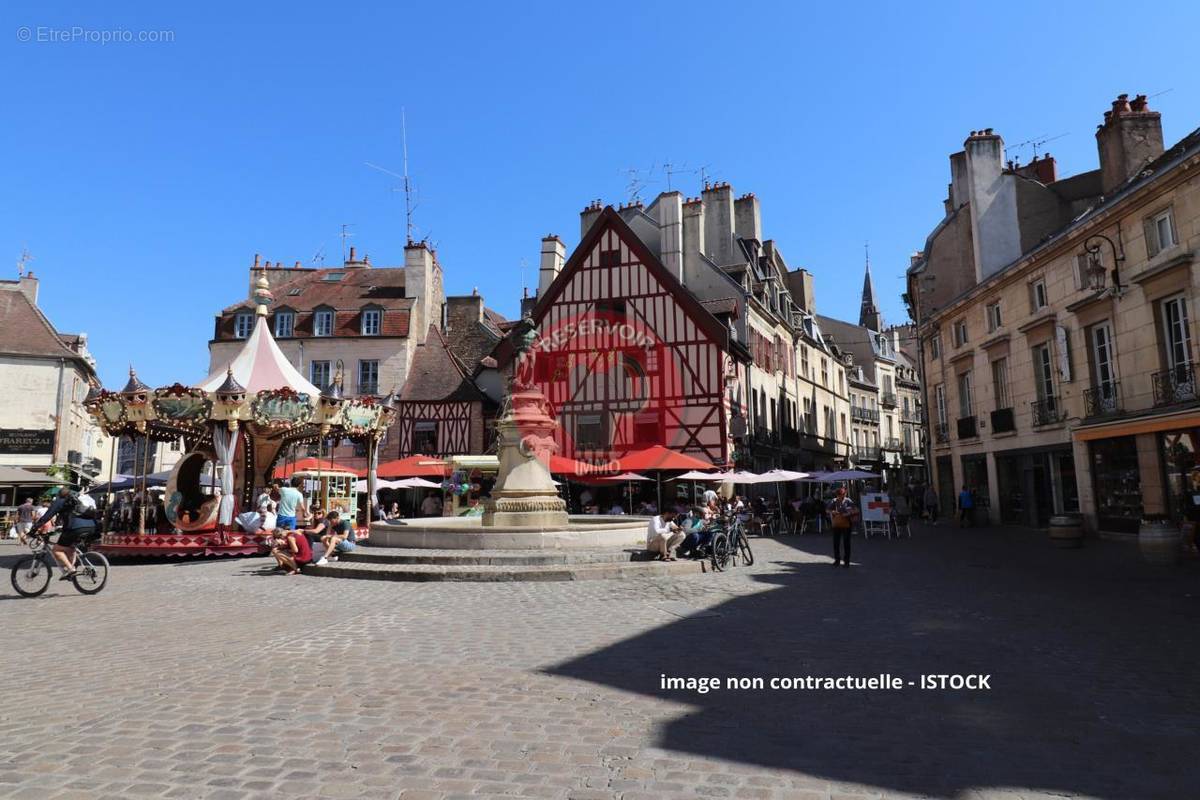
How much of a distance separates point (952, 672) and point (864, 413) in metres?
40.7

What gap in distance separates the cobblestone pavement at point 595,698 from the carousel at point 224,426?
580cm

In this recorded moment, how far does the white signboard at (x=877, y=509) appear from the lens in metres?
17.2

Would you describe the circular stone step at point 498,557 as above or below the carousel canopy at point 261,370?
below

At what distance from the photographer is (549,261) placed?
28.7m

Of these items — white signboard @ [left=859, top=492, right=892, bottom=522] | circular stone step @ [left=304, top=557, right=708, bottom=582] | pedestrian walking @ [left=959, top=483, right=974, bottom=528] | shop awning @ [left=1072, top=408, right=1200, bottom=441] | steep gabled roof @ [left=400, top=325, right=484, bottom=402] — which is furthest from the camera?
steep gabled roof @ [left=400, top=325, right=484, bottom=402]

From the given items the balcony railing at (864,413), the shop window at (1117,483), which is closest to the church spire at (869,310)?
the balcony railing at (864,413)

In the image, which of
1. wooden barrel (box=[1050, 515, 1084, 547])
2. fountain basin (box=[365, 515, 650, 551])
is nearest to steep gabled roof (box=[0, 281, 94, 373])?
fountain basin (box=[365, 515, 650, 551])

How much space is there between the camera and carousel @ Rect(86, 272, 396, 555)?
13.6 metres

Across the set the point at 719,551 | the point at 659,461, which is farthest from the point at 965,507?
the point at 719,551

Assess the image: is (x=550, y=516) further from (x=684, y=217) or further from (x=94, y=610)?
(x=684, y=217)

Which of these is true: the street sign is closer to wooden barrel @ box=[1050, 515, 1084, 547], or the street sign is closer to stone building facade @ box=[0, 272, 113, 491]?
stone building facade @ box=[0, 272, 113, 491]

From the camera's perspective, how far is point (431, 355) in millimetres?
29469

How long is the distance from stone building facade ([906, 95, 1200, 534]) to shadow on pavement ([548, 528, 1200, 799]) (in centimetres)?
625

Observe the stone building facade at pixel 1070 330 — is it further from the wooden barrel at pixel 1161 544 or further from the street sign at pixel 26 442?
the street sign at pixel 26 442
